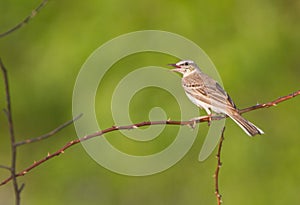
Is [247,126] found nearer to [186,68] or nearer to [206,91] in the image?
[206,91]

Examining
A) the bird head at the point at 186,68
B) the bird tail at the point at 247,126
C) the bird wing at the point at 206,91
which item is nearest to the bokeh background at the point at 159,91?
the bird head at the point at 186,68

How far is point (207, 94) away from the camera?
18.0 ft

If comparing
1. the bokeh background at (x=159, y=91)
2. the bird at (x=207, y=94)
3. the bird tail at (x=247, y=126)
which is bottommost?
the bird tail at (x=247, y=126)

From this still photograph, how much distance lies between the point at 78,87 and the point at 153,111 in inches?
45.7

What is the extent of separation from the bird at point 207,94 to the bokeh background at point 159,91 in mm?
4181

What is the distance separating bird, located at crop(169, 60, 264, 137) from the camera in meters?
5.09

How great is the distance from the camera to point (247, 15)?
1113cm

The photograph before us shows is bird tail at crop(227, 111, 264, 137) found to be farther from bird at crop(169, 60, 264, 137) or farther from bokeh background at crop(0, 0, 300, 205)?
bokeh background at crop(0, 0, 300, 205)

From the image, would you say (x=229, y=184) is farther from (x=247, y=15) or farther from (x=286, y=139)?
(x=247, y=15)

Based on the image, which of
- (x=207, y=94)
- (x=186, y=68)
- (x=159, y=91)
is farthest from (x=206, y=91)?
(x=159, y=91)

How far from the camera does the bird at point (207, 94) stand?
509 centimetres

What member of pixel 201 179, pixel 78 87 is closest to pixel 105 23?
pixel 78 87

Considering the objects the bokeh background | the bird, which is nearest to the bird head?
the bird

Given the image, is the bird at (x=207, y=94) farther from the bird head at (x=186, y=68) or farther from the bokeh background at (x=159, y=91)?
the bokeh background at (x=159, y=91)
